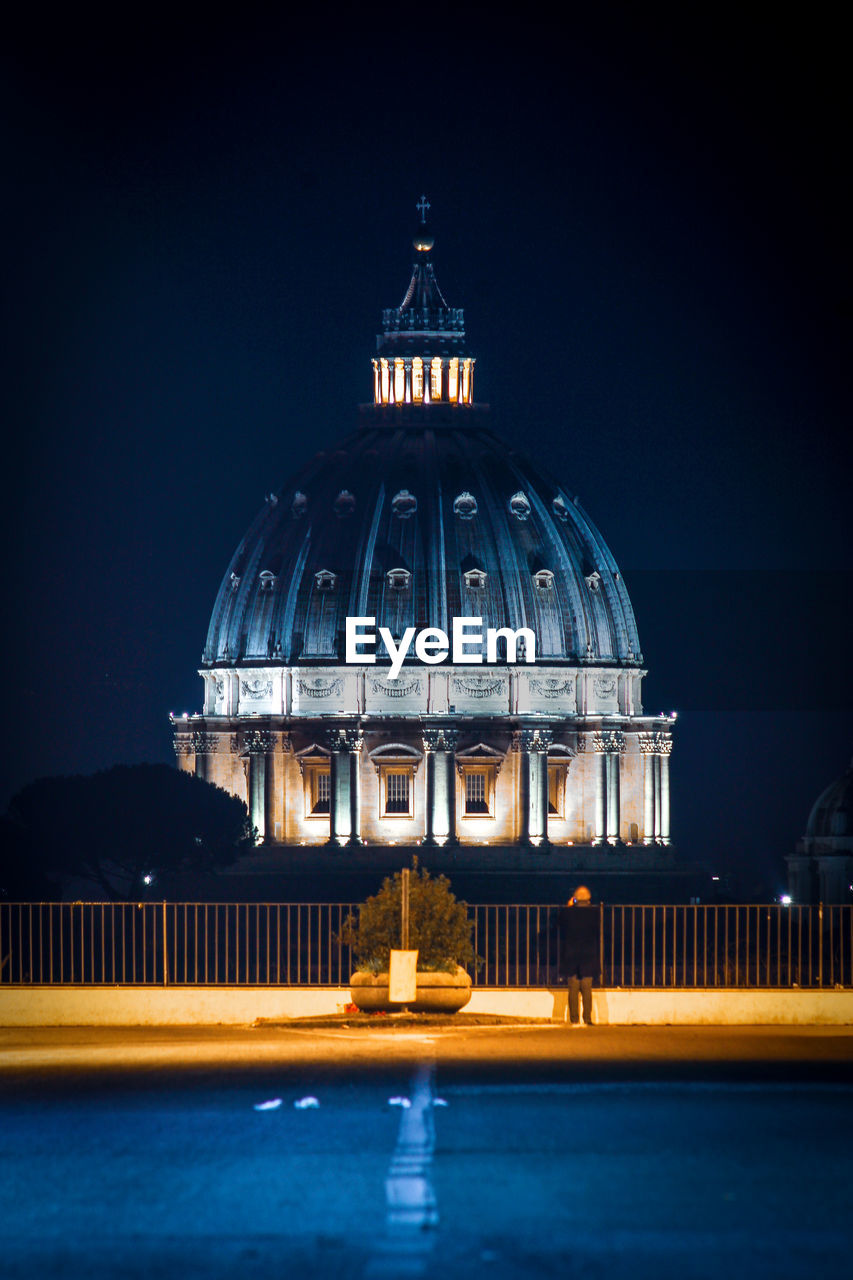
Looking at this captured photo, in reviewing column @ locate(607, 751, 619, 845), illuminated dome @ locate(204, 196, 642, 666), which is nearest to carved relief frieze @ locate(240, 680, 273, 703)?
illuminated dome @ locate(204, 196, 642, 666)

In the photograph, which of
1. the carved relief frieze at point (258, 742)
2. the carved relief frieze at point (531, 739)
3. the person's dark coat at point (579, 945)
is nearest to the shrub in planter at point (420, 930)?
the person's dark coat at point (579, 945)

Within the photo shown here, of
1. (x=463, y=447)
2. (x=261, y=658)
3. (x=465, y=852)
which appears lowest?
(x=465, y=852)

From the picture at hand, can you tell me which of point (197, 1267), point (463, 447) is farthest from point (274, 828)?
point (197, 1267)

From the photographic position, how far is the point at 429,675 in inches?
5113

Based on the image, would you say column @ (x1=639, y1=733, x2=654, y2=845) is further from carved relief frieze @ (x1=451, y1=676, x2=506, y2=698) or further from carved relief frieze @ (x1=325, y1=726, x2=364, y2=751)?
carved relief frieze @ (x1=325, y1=726, x2=364, y2=751)

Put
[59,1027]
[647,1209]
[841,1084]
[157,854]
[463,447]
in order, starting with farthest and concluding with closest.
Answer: [463,447]
[157,854]
[59,1027]
[841,1084]
[647,1209]

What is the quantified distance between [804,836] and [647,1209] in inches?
3919

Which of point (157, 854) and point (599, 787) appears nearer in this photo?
point (157, 854)

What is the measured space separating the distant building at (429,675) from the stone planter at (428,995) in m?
97.6

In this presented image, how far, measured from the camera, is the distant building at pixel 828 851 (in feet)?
358

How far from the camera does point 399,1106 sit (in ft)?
65.1

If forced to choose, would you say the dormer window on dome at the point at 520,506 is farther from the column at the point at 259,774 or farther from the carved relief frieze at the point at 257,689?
the column at the point at 259,774

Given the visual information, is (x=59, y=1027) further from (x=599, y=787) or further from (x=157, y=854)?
(x=599, y=787)

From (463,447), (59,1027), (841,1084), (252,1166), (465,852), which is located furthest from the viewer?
(463,447)
